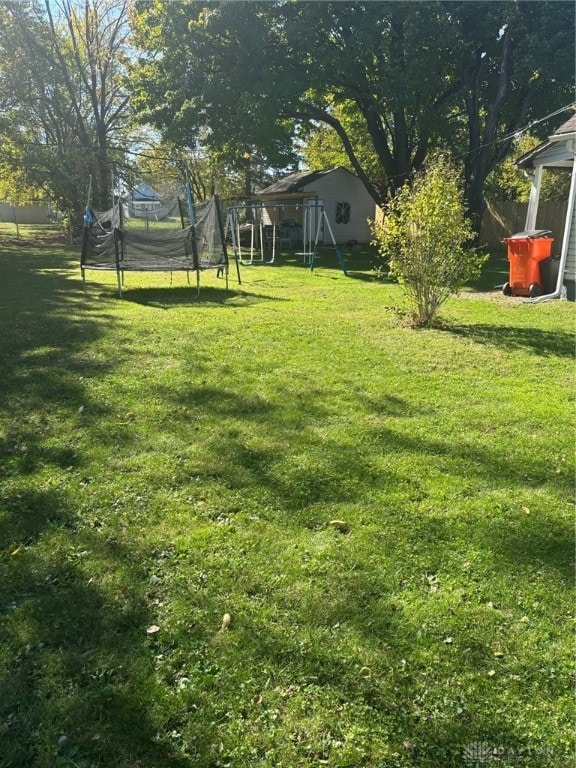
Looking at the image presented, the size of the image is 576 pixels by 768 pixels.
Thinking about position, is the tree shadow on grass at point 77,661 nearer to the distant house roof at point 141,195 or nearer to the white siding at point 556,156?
the white siding at point 556,156

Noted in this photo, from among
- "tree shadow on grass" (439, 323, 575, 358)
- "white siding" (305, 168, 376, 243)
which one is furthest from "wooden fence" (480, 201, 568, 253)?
"tree shadow on grass" (439, 323, 575, 358)

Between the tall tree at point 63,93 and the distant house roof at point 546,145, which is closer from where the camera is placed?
the distant house roof at point 546,145

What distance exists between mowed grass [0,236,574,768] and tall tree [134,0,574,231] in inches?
564

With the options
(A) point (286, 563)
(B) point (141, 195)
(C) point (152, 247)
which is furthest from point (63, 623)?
(B) point (141, 195)

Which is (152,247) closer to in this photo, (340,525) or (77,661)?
(340,525)

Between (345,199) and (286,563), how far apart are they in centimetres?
2693

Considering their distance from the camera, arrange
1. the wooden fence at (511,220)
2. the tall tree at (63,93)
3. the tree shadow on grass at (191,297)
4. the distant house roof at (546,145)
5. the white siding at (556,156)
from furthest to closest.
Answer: the tall tree at (63,93) < the wooden fence at (511,220) < the white siding at (556,156) < the distant house roof at (546,145) < the tree shadow on grass at (191,297)

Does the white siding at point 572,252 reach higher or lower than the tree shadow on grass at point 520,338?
higher

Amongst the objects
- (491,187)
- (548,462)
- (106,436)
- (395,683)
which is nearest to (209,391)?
(106,436)

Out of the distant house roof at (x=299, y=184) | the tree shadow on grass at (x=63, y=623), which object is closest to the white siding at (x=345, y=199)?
the distant house roof at (x=299, y=184)

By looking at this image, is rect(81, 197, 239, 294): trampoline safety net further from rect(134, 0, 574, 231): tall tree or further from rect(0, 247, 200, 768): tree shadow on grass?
rect(134, 0, 574, 231): tall tree

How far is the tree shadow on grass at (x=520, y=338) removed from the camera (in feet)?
21.2

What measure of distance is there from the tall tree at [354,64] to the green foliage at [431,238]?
10901mm

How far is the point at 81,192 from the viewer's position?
2611cm
